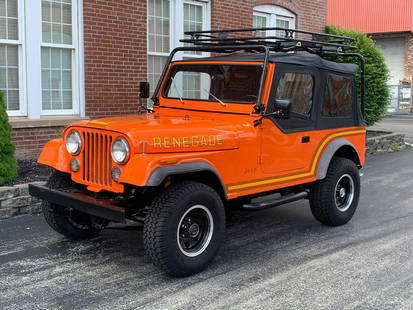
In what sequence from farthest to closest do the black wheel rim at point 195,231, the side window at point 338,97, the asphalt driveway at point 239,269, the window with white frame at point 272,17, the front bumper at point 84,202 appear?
the window with white frame at point 272,17
the side window at point 338,97
the black wheel rim at point 195,231
the front bumper at point 84,202
the asphalt driveway at point 239,269

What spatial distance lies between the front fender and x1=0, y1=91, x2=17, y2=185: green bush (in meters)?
1.74

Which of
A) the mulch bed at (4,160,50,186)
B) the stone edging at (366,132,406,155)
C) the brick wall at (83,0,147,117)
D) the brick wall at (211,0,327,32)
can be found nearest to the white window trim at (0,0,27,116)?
the mulch bed at (4,160,50,186)

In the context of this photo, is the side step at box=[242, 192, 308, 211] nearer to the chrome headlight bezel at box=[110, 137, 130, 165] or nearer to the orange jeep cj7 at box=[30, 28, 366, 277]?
the orange jeep cj7 at box=[30, 28, 366, 277]

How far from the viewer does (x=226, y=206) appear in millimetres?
5430

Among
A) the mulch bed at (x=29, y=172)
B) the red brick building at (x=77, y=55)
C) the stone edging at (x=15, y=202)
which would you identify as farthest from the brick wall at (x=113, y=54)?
the stone edging at (x=15, y=202)

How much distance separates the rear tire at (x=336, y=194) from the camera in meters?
5.95

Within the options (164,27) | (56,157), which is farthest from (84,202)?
(164,27)

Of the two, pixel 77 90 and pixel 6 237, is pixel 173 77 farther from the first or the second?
pixel 77 90

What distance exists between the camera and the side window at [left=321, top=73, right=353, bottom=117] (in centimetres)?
607

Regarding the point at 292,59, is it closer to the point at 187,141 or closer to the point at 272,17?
the point at 187,141

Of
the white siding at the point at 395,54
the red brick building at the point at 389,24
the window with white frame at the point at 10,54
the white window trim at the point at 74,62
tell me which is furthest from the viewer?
the white siding at the point at 395,54

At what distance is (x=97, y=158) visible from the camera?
4633 millimetres

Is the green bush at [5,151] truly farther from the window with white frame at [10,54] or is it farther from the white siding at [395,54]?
the white siding at [395,54]

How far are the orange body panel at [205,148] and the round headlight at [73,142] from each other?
6cm
